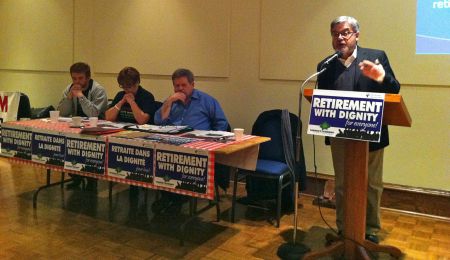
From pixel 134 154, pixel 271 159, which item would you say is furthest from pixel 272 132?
pixel 134 154

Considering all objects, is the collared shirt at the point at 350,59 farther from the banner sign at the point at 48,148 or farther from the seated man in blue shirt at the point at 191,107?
the banner sign at the point at 48,148

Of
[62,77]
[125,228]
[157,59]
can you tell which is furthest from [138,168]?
[62,77]

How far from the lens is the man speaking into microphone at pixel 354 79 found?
2492mm

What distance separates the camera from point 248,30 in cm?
426

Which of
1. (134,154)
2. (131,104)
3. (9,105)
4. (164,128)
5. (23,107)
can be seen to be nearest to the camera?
(134,154)

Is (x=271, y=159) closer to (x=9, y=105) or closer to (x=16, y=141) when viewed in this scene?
(x=16, y=141)

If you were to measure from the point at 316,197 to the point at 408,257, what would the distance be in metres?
1.35

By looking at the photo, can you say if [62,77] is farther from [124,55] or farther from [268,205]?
[268,205]

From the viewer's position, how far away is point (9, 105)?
4.33 m

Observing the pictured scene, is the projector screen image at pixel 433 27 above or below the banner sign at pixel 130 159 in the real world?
above

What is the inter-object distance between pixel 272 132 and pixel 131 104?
1.25 metres

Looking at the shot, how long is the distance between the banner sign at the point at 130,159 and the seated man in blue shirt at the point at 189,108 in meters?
0.66

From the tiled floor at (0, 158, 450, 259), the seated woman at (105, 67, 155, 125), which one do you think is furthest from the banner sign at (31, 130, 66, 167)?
the seated woman at (105, 67, 155, 125)

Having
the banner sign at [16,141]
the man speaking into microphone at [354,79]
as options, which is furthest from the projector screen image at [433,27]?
the banner sign at [16,141]
